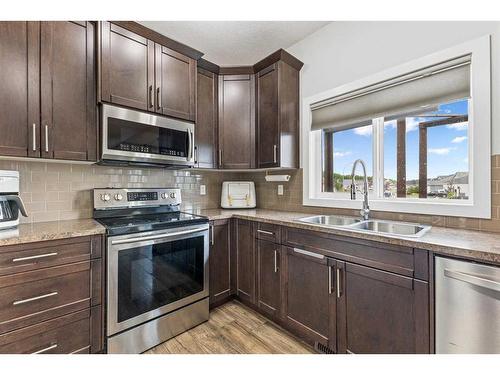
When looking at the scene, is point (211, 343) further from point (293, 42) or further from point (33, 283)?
point (293, 42)

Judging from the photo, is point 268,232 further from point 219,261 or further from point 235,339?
point 235,339

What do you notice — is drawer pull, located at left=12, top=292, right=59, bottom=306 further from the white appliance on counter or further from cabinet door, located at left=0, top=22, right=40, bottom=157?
the white appliance on counter

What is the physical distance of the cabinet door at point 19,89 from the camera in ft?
4.76

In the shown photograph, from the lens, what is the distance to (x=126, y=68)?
1.89 meters

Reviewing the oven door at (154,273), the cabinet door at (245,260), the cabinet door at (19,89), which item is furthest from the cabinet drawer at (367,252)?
the cabinet door at (19,89)

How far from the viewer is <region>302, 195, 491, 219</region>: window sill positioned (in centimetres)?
149

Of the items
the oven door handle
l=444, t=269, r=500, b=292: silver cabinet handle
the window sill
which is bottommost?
l=444, t=269, r=500, b=292: silver cabinet handle

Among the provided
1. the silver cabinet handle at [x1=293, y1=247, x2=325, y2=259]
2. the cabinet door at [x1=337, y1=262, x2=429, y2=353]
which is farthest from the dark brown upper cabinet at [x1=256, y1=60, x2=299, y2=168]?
the cabinet door at [x1=337, y1=262, x2=429, y2=353]

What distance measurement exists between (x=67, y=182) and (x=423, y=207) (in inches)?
107

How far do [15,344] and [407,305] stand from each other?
2072 mm

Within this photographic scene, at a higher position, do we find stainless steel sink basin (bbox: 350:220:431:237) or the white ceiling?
the white ceiling

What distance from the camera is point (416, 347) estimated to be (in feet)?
4.04

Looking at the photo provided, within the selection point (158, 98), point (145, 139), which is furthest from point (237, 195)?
point (158, 98)
